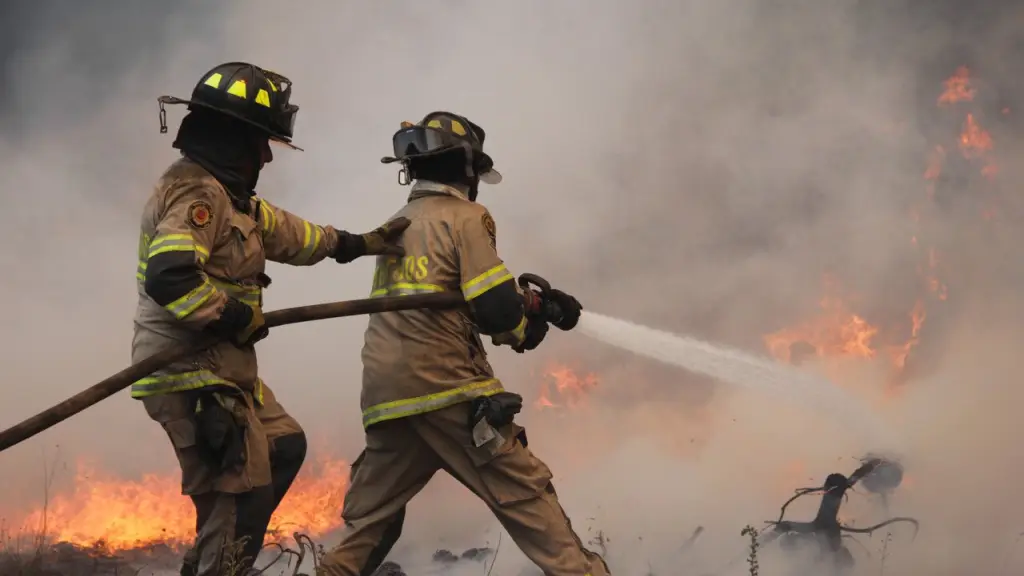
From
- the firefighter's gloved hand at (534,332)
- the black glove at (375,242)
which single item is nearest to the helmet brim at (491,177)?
the black glove at (375,242)

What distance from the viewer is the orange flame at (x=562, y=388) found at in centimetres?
780

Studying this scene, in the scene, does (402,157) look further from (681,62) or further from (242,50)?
(242,50)

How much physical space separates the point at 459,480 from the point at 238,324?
45.7 inches

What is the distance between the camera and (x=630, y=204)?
816 cm

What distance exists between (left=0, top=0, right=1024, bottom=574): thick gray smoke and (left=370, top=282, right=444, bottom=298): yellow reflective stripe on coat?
2.97 metres

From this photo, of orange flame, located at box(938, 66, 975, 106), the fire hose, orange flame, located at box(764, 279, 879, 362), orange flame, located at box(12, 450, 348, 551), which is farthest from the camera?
orange flame, located at box(938, 66, 975, 106)

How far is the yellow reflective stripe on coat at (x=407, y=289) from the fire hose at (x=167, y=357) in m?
0.03

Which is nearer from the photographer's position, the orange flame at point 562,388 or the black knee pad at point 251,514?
the black knee pad at point 251,514

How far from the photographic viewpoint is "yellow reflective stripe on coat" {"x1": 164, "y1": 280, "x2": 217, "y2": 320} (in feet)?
10.9

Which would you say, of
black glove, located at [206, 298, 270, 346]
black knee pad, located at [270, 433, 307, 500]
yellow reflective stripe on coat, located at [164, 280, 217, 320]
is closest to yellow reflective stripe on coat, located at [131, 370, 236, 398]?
black glove, located at [206, 298, 270, 346]

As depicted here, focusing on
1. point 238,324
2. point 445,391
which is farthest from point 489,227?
point 238,324

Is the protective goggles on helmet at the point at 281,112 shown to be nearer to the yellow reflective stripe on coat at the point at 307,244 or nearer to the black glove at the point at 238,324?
the yellow reflective stripe on coat at the point at 307,244

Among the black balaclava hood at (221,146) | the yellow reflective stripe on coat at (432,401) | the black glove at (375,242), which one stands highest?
the black glove at (375,242)

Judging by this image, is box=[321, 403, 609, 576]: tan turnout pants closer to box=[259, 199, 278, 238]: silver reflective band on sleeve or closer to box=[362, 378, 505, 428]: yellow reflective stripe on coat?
box=[362, 378, 505, 428]: yellow reflective stripe on coat
